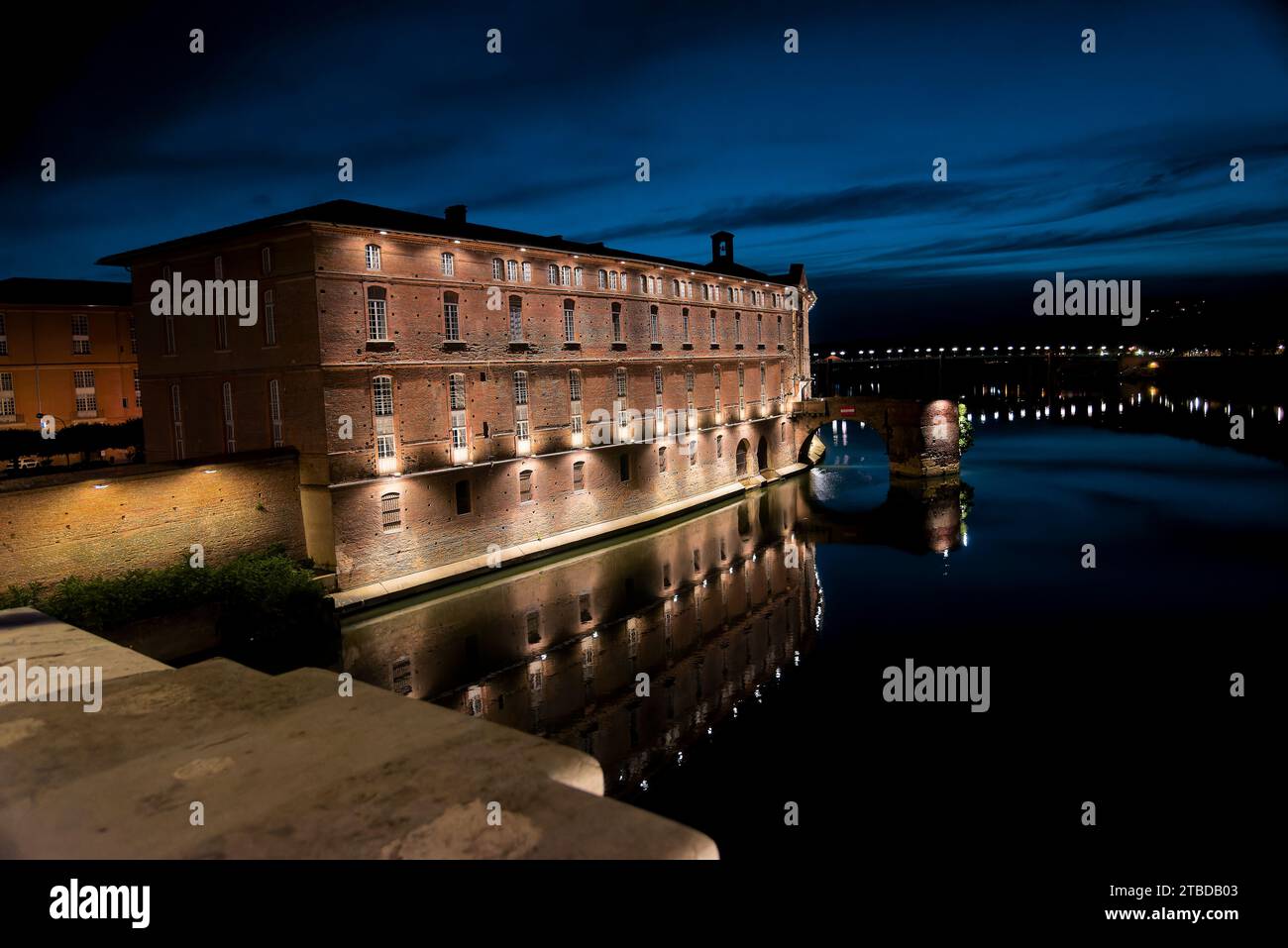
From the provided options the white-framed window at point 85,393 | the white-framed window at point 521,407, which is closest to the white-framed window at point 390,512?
the white-framed window at point 521,407

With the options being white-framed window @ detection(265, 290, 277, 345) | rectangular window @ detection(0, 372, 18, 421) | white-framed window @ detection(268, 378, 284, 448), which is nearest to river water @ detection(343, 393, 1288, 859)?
white-framed window @ detection(268, 378, 284, 448)

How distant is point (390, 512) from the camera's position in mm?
28062

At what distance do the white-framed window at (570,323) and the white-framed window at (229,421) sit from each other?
1319cm

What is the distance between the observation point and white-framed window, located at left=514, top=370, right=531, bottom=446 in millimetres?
33062

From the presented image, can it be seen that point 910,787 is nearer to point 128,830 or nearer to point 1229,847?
point 1229,847

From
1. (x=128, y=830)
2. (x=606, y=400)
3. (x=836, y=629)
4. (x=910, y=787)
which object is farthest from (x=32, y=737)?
(x=606, y=400)

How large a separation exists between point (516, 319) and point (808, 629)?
16.4 metres

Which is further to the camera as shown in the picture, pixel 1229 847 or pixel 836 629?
pixel 836 629

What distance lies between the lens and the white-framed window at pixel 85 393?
42281mm

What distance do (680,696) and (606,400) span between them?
750 inches

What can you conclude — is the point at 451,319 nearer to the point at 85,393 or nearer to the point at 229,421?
the point at 229,421

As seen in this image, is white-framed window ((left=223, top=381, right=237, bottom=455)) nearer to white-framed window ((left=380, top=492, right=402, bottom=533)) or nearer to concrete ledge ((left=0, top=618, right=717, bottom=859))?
white-framed window ((left=380, top=492, right=402, bottom=533))

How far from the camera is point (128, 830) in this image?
3.15m

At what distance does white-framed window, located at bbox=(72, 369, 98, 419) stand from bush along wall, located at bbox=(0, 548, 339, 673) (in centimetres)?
2436
